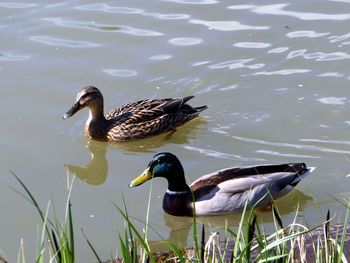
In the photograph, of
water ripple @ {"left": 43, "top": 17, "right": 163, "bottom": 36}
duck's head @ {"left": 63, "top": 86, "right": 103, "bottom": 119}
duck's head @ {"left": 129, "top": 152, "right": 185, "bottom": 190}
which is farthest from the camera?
water ripple @ {"left": 43, "top": 17, "right": 163, "bottom": 36}

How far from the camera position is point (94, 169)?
9.30m

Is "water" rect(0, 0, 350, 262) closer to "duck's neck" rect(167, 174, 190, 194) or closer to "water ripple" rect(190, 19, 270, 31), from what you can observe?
"water ripple" rect(190, 19, 270, 31)

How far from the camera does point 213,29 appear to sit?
11781mm

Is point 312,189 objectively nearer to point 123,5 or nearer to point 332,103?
point 332,103

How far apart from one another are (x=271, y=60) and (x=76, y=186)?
127 inches

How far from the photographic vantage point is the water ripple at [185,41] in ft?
37.7

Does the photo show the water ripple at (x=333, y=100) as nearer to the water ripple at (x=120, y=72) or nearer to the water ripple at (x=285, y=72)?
the water ripple at (x=285, y=72)

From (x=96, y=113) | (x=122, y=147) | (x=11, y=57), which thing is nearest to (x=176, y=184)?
(x=122, y=147)

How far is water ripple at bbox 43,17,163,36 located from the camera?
11.9m

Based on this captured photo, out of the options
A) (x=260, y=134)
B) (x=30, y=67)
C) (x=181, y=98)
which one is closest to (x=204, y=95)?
(x=181, y=98)

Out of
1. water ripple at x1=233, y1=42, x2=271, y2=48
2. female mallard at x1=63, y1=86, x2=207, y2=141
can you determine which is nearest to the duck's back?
female mallard at x1=63, y1=86, x2=207, y2=141

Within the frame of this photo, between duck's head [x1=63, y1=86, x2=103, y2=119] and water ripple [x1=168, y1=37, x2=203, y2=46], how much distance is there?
1.73 m

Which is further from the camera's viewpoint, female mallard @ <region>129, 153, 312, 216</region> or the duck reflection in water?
the duck reflection in water

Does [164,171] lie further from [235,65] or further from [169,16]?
[169,16]
